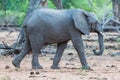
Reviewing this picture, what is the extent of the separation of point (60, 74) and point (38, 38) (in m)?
1.36

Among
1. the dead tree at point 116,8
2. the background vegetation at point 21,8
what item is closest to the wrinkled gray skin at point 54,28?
the dead tree at point 116,8

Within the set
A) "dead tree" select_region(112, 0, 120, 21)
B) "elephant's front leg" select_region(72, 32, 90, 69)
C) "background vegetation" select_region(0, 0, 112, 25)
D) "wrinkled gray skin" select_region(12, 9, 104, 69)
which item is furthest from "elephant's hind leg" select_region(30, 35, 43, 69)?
"background vegetation" select_region(0, 0, 112, 25)

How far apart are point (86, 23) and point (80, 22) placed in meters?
0.29

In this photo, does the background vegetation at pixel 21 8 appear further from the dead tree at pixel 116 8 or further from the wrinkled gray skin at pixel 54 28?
the wrinkled gray skin at pixel 54 28

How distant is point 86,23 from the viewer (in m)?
11.2

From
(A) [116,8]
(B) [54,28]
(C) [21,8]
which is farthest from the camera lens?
(C) [21,8]

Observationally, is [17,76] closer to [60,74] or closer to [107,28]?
[60,74]

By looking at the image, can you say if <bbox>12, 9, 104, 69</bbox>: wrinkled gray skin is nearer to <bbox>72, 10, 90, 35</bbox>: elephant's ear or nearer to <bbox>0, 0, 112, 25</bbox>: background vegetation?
<bbox>72, 10, 90, 35</bbox>: elephant's ear

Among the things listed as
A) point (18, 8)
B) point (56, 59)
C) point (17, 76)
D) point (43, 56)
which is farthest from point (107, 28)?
point (18, 8)

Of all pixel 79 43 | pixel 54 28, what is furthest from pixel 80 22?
pixel 54 28

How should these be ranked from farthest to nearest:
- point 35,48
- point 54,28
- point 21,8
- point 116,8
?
1. point 21,8
2. point 116,8
3. point 35,48
4. point 54,28

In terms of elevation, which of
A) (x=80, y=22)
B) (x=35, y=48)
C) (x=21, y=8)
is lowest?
(x=21, y=8)

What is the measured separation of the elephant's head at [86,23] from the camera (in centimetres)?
1098

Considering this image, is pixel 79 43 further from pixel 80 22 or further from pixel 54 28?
pixel 54 28
